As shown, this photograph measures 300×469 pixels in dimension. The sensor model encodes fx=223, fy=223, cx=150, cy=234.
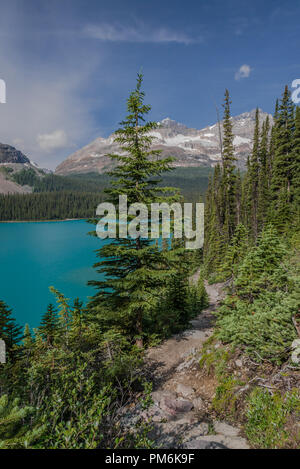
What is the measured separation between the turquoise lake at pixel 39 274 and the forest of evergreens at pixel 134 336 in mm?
14108

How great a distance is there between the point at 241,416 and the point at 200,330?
783 centimetres

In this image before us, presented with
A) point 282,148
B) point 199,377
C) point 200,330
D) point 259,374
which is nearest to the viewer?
point 259,374

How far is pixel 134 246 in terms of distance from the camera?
9.57 metres

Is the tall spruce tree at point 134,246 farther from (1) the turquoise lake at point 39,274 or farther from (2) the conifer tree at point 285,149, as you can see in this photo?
(2) the conifer tree at point 285,149

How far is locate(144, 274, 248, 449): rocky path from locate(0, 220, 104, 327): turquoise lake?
15.1 metres

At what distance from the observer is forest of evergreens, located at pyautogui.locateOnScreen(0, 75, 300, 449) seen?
3.29 metres

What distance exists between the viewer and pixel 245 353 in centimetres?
577

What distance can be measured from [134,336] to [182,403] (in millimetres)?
4225

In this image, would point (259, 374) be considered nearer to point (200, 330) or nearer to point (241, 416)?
point (241, 416)
